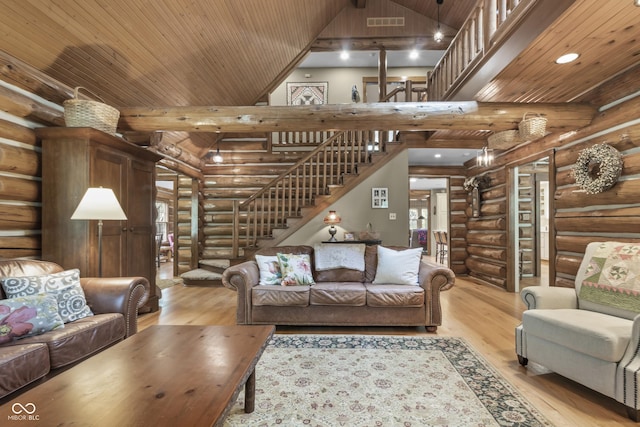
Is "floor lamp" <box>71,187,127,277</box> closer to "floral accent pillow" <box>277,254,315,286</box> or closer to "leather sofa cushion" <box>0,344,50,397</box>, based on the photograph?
"leather sofa cushion" <box>0,344,50,397</box>

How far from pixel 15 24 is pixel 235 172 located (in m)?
4.41

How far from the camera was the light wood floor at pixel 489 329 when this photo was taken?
1943 mm

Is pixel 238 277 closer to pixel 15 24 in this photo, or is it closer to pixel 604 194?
pixel 15 24

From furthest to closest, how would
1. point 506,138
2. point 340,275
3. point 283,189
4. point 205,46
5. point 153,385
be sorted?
point 283,189, point 205,46, point 340,275, point 506,138, point 153,385

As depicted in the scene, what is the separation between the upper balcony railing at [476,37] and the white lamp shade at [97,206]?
379 centimetres

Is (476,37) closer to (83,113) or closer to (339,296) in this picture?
(339,296)

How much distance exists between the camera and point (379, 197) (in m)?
5.62

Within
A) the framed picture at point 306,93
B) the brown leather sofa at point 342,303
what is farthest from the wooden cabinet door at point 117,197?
the framed picture at point 306,93

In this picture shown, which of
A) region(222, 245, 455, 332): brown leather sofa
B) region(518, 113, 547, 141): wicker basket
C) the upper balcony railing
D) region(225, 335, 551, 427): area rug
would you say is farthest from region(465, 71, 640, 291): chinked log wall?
region(225, 335, 551, 427): area rug

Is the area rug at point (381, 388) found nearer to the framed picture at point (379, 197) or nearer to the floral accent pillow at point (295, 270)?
the floral accent pillow at point (295, 270)

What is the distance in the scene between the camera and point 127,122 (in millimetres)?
3619

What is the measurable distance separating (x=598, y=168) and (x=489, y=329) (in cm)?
205

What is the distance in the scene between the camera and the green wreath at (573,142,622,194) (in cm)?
300

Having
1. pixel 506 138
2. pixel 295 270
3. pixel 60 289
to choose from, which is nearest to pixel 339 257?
pixel 295 270
